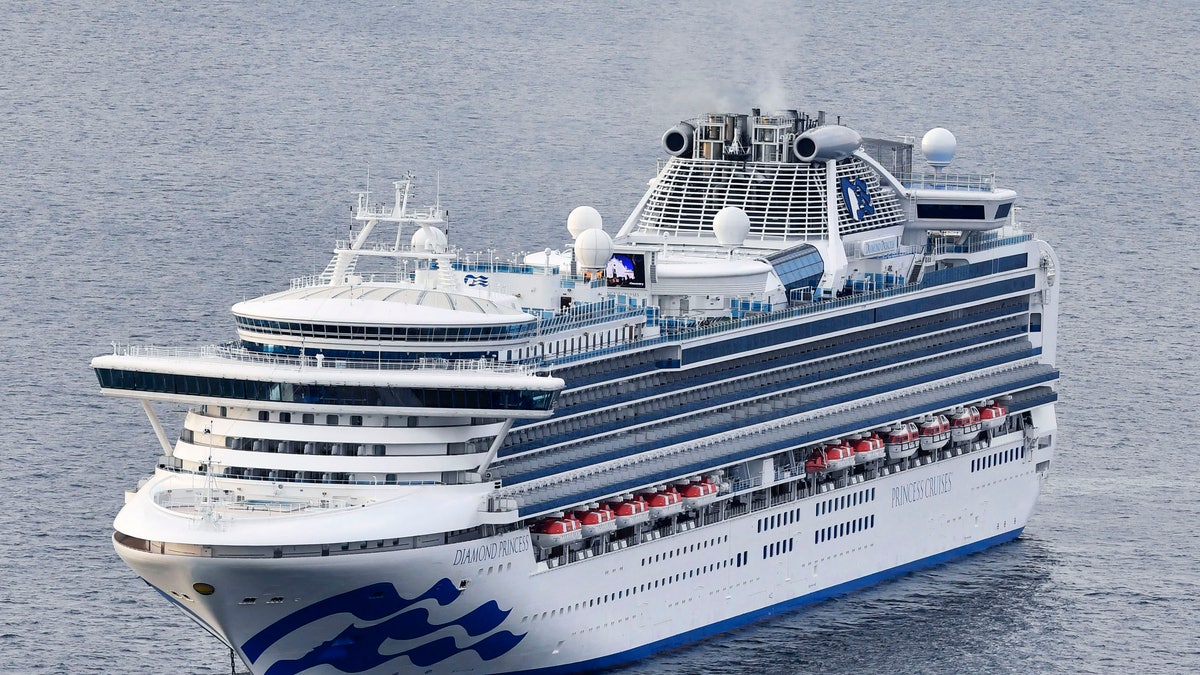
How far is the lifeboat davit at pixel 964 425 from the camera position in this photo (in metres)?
110

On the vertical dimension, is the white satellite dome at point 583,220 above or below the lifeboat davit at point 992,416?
above

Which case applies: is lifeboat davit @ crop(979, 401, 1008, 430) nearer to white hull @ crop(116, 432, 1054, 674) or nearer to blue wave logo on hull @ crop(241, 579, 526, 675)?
white hull @ crop(116, 432, 1054, 674)

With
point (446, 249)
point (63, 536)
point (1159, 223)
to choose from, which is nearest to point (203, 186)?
point (1159, 223)

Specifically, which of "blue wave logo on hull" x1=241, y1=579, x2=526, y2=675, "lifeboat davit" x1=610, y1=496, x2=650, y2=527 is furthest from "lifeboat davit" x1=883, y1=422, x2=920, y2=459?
"blue wave logo on hull" x1=241, y1=579, x2=526, y2=675

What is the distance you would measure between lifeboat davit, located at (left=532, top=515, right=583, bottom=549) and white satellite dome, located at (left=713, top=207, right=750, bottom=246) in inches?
714

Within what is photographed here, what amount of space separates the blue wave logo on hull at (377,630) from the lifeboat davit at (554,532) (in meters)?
2.68

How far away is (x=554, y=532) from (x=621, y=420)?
5983 millimetres

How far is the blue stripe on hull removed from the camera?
302ft

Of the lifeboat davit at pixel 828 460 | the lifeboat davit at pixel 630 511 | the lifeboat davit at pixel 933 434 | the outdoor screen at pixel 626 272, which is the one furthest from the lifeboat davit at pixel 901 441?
the lifeboat davit at pixel 630 511

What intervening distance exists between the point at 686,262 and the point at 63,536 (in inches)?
970

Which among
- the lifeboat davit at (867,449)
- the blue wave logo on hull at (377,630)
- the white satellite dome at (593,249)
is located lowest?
the blue wave logo on hull at (377,630)

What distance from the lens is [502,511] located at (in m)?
86.7

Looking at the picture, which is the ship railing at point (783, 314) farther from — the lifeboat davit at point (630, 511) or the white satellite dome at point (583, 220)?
the white satellite dome at point (583, 220)

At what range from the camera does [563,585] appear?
90000mm
